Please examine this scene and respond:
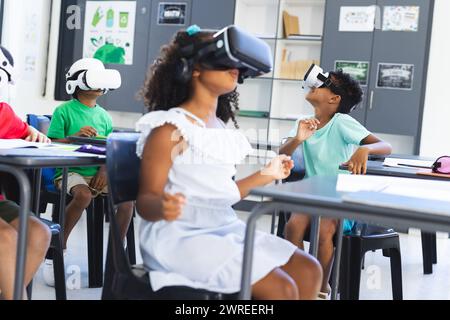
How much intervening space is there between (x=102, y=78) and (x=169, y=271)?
6.09 feet

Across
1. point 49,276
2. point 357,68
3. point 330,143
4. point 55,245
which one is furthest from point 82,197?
point 357,68

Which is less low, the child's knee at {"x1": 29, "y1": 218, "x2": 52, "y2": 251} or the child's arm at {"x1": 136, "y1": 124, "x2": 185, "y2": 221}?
the child's arm at {"x1": 136, "y1": 124, "x2": 185, "y2": 221}

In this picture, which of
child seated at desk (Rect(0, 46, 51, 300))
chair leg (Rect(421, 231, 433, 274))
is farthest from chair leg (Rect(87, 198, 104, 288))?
chair leg (Rect(421, 231, 433, 274))

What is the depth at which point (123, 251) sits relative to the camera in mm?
1509

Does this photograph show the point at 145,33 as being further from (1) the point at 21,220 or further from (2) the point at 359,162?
(1) the point at 21,220

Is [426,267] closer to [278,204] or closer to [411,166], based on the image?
[411,166]

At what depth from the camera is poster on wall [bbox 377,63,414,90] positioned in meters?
4.92

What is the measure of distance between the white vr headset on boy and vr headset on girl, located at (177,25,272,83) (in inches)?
60.3

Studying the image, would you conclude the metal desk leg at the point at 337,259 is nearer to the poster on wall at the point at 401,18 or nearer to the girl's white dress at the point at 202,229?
the girl's white dress at the point at 202,229

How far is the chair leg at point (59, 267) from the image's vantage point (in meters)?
2.12

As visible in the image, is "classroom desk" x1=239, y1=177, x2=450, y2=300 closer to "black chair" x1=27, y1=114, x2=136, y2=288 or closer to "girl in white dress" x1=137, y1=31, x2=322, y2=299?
"girl in white dress" x1=137, y1=31, x2=322, y2=299

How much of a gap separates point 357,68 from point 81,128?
2904 millimetres

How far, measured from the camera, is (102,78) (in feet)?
10.1
